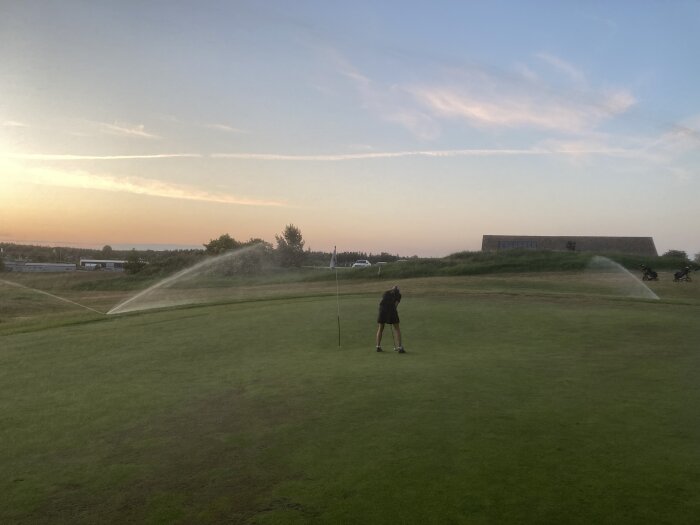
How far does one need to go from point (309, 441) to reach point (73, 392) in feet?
17.5

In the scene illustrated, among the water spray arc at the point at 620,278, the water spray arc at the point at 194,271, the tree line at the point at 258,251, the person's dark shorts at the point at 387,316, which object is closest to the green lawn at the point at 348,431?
the person's dark shorts at the point at 387,316

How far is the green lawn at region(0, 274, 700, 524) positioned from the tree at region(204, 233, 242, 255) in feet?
250

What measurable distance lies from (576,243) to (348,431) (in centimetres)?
9053

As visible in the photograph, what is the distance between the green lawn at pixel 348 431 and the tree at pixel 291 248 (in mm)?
79235

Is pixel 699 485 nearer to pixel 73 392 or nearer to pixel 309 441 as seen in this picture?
pixel 309 441

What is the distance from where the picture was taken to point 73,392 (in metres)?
10.4

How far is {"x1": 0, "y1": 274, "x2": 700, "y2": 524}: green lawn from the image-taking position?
555 cm

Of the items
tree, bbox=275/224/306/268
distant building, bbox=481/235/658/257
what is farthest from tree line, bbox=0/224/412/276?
distant building, bbox=481/235/658/257

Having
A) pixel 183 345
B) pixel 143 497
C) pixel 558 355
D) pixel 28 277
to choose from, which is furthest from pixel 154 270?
pixel 143 497

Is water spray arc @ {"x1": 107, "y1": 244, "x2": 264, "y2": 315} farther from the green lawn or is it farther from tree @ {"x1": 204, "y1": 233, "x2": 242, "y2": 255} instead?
the green lawn

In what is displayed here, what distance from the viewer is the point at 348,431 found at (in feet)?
25.4


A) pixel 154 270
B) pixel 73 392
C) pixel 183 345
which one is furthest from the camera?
pixel 154 270

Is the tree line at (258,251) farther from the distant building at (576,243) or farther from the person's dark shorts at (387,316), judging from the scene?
the person's dark shorts at (387,316)

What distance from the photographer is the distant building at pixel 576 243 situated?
9025cm
